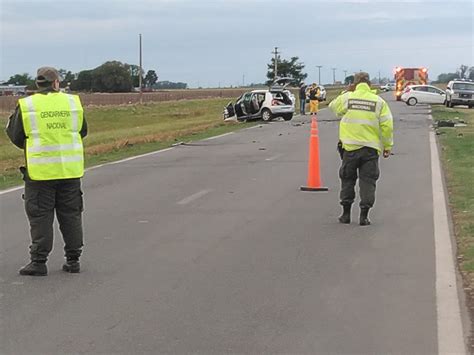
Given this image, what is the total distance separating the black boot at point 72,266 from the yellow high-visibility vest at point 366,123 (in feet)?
13.2

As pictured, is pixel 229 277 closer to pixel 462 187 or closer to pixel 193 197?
pixel 193 197

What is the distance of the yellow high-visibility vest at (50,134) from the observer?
716 centimetres

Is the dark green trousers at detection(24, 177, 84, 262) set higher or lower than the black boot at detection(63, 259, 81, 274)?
higher

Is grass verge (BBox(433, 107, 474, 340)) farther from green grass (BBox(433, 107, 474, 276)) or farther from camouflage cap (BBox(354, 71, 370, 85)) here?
camouflage cap (BBox(354, 71, 370, 85))

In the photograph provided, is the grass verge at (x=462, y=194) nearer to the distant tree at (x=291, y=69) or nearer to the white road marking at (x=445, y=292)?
the white road marking at (x=445, y=292)

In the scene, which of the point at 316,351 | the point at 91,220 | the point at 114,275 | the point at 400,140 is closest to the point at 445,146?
the point at 400,140

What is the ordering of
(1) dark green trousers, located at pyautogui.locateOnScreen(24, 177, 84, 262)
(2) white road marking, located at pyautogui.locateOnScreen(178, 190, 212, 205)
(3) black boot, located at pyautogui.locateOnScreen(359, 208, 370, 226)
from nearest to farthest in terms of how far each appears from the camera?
(1) dark green trousers, located at pyautogui.locateOnScreen(24, 177, 84, 262) < (3) black boot, located at pyautogui.locateOnScreen(359, 208, 370, 226) < (2) white road marking, located at pyautogui.locateOnScreen(178, 190, 212, 205)

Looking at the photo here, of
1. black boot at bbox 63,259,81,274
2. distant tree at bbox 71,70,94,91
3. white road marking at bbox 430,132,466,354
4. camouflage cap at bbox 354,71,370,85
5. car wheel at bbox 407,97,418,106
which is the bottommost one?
white road marking at bbox 430,132,466,354

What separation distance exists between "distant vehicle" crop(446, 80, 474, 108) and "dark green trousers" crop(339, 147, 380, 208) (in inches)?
1598

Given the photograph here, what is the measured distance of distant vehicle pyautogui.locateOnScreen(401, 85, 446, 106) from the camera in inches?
2163

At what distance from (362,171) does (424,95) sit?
154 ft

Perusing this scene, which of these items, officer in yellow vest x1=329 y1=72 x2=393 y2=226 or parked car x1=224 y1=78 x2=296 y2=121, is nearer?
officer in yellow vest x1=329 y1=72 x2=393 y2=226

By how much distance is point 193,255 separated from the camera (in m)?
8.20

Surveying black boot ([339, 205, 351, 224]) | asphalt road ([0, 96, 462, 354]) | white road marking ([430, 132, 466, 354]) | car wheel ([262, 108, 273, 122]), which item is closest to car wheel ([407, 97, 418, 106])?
car wheel ([262, 108, 273, 122])
